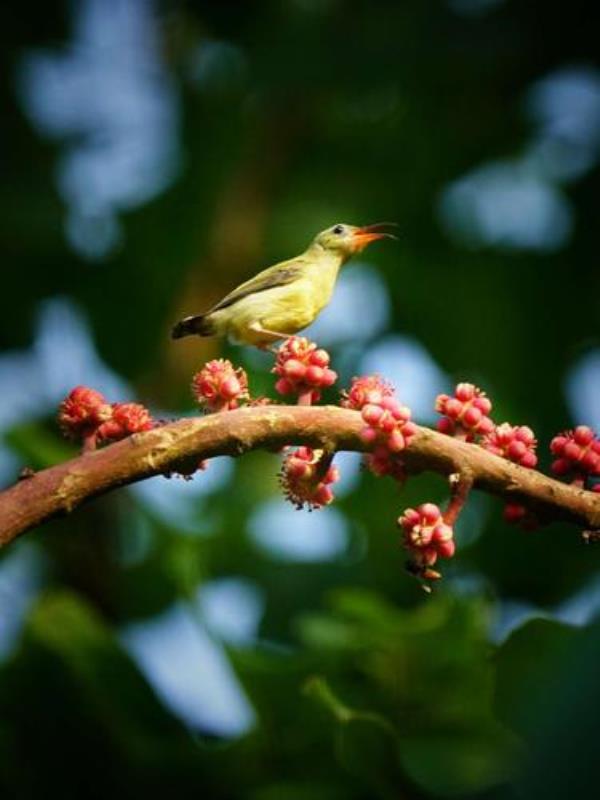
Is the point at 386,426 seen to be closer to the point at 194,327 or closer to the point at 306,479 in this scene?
the point at 306,479

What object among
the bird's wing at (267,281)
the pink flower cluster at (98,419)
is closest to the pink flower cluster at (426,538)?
the pink flower cluster at (98,419)

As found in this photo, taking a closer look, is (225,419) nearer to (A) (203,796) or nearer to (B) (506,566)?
(A) (203,796)

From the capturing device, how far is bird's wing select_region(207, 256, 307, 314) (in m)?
3.33

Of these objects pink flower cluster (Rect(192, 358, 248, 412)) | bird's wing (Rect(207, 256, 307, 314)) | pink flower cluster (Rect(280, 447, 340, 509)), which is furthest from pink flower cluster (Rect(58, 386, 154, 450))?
bird's wing (Rect(207, 256, 307, 314))

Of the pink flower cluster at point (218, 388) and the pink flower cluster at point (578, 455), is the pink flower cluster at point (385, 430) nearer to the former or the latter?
the pink flower cluster at point (218, 388)

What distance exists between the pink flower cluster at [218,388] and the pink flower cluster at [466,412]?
43cm

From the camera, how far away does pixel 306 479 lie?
247cm

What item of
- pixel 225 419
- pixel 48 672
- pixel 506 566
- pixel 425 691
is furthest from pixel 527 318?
pixel 225 419

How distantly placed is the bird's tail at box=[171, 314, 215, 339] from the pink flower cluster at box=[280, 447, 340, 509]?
75 centimetres

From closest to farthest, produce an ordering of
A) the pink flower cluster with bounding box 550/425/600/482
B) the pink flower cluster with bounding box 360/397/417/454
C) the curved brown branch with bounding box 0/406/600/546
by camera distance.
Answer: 1. the curved brown branch with bounding box 0/406/600/546
2. the pink flower cluster with bounding box 360/397/417/454
3. the pink flower cluster with bounding box 550/425/600/482

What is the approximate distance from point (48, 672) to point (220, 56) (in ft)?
11.9

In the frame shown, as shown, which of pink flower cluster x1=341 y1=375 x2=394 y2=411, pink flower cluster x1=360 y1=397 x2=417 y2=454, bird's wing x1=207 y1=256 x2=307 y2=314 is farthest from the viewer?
bird's wing x1=207 y1=256 x2=307 y2=314

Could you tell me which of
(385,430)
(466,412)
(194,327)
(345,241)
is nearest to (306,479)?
(385,430)

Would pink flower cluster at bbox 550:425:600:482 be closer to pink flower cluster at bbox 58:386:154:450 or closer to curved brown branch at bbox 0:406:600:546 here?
curved brown branch at bbox 0:406:600:546
